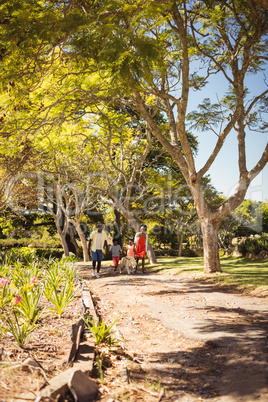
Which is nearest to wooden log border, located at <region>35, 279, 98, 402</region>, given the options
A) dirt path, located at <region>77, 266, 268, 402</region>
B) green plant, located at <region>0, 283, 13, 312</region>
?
dirt path, located at <region>77, 266, 268, 402</region>

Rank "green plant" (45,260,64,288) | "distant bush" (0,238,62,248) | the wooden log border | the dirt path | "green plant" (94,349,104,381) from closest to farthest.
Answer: the wooden log border
the dirt path
"green plant" (94,349,104,381)
"green plant" (45,260,64,288)
"distant bush" (0,238,62,248)

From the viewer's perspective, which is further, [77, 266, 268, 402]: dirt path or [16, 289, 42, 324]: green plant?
[16, 289, 42, 324]: green plant

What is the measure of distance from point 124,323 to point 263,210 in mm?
43186

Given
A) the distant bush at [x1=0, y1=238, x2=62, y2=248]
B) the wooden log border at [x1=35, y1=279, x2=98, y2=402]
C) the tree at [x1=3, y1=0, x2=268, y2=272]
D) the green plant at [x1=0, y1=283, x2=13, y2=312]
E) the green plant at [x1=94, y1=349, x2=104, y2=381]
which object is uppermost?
the tree at [x1=3, y1=0, x2=268, y2=272]

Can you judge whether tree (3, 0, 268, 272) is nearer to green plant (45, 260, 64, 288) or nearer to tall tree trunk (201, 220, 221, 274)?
tall tree trunk (201, 220, 221, 274)

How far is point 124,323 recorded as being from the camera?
5.50m

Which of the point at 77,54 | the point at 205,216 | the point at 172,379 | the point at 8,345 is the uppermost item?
the point at 77,54

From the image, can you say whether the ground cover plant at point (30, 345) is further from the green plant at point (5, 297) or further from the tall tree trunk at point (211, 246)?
the tall tree trunk at point (211, 246)

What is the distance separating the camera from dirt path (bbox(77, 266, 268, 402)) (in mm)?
3045

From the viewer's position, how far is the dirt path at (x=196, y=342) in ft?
9.99

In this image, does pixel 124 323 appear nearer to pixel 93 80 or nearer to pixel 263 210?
pixel 93 80

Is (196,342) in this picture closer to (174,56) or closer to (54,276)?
(54,276)

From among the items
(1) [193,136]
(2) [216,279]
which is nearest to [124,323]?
(2) [216,279]

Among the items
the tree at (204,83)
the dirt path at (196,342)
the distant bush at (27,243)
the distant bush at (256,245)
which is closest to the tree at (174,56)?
the tree at (204,83)
